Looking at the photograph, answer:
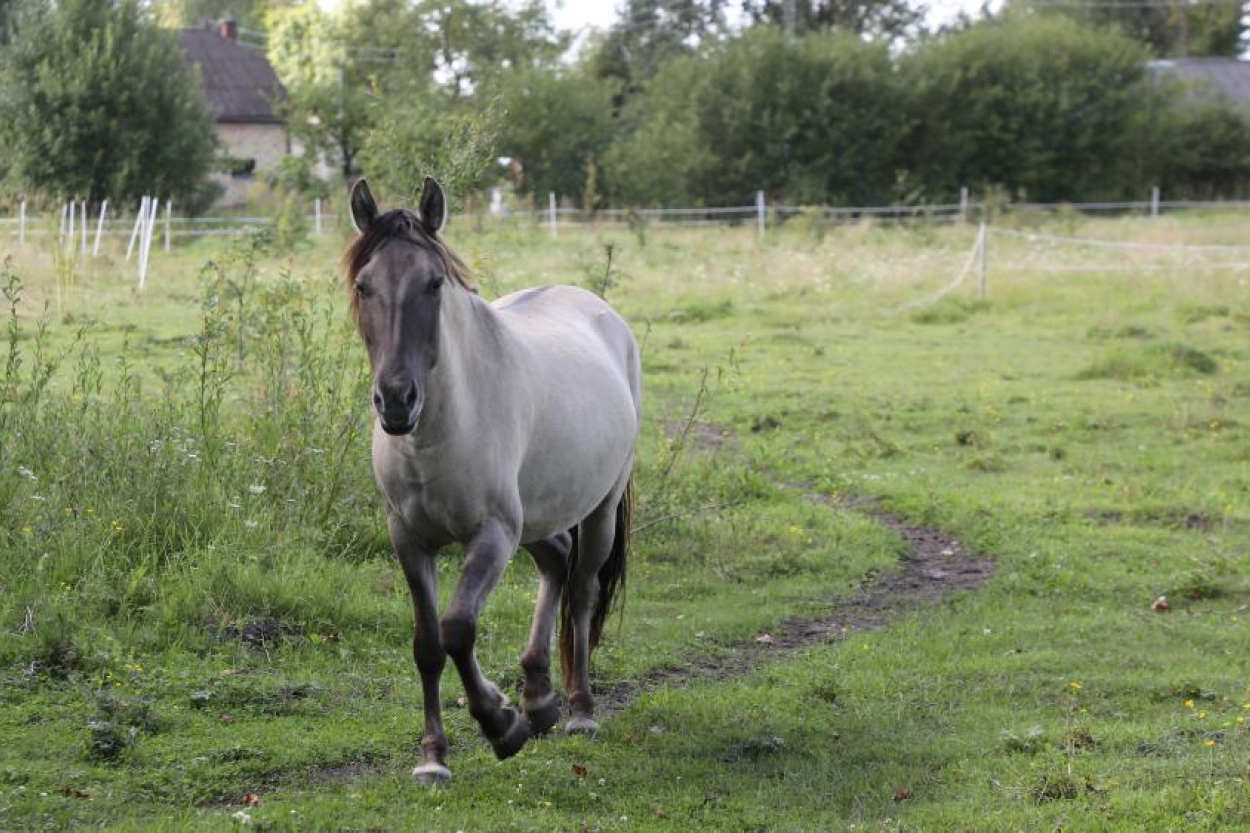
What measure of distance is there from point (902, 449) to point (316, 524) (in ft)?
19.7

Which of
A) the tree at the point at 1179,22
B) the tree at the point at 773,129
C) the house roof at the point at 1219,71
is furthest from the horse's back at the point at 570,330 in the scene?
the tree at the point at 1179,22

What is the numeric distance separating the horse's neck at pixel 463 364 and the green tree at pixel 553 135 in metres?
39.8

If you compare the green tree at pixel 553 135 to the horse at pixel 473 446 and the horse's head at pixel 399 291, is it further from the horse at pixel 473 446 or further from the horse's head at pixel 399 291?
the horse's head at pixel 399 291

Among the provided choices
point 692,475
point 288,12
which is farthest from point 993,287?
point 288,12

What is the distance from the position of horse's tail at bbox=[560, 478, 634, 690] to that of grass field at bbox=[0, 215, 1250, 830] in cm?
28

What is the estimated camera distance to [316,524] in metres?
7.82

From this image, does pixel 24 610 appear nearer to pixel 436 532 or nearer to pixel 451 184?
pixel 436 532

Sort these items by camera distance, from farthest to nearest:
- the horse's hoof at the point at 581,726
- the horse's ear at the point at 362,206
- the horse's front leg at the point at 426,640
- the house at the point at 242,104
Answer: the house at the point at 242,104
the horse's hoof at the point at 581,726
the horse's front leg at the point at 426,640
the horse's ear at the point at 362,206

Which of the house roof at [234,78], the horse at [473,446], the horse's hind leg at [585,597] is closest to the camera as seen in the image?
the horse at [473,446]

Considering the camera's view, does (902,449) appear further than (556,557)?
Yes

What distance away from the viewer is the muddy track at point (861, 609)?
6.70 metres

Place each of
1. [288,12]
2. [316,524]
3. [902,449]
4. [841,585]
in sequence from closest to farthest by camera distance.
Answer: [316,524] < [841,585] < [902,449] < [288,12]

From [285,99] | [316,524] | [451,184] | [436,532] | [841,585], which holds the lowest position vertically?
[841,585]

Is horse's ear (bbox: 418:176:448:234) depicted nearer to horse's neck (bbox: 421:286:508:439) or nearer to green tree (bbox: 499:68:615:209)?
horse's neck (bbox: 421:286:508:439)
